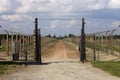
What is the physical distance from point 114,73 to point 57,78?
4.42 metres

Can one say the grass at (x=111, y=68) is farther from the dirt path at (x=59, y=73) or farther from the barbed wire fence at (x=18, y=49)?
the barbed wire fence at (x=18, y=49)

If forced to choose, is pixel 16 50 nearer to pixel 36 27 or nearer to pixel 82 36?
pixel 36 27

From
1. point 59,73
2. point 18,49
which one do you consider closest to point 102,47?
point 18,49

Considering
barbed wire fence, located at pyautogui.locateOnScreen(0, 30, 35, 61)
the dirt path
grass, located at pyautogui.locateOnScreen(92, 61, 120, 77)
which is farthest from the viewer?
barbed wire fence, located at pyautogui.locateOnScreen(0, 30, 35, 61)

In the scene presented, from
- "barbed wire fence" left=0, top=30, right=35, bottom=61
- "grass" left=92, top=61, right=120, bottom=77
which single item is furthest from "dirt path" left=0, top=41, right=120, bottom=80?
"barbed wire fence" left=0, top=30, right=35, bottom=61

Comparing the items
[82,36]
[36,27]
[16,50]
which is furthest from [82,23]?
[16,50]

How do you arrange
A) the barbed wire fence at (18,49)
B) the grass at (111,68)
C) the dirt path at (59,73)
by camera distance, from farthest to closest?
the barbed wire fence at (18,49), the grass at (111,68), the dirt path at (59,73)

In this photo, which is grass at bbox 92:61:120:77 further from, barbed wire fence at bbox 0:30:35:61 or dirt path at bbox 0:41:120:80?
barbed wire fence at bbox 0:30:35:61

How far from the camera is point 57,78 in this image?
17953mm

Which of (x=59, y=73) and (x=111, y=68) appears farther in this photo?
(x=111, y=68)

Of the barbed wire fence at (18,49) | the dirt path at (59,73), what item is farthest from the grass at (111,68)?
the barbed wire fence at (18,49)

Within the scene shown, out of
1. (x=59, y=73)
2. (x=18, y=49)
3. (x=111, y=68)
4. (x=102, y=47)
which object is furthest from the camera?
(x=102, y=47)

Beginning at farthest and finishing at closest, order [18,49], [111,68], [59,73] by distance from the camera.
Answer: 1. [18,49]
2. [111,68]
3. [59,73]

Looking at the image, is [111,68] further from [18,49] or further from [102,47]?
[102,47]
